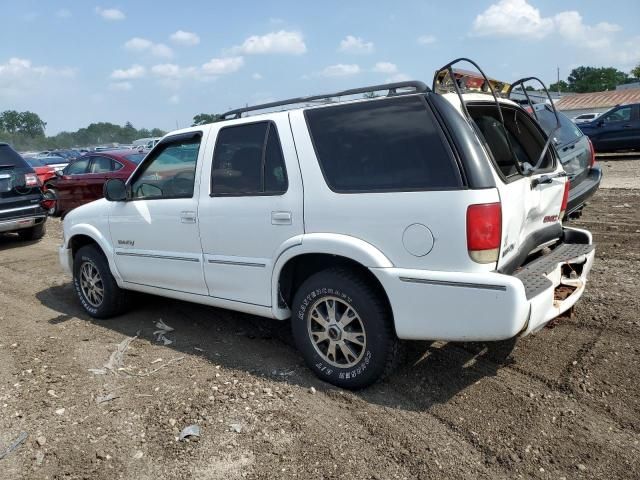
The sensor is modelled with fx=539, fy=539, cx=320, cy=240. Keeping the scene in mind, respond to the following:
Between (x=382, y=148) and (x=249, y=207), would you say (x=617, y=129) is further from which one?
(x=249, y=207)

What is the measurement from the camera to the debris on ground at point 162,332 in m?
4.68

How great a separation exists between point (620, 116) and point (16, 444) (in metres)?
17.4

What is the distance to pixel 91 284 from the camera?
5.38 meters

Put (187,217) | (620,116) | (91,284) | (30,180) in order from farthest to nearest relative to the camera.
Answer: (620,116) → (30,180) → (91,284) → (187,217)

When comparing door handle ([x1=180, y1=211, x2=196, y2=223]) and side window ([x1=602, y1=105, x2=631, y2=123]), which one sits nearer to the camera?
door handle ([x1=180, y1=211, x2=196, y2=223])

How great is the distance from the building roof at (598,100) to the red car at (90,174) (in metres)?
48.2

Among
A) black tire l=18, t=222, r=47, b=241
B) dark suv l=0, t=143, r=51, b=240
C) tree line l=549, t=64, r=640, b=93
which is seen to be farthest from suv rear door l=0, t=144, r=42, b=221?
tree line l=549, t=64, r=640, b=93

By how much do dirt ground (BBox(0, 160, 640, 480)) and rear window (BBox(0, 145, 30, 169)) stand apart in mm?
5683

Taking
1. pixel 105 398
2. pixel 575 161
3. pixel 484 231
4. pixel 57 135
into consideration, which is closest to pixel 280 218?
pixel 484 231

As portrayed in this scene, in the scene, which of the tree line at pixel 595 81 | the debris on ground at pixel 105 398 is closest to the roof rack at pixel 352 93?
the debris on ground at pixel 105 398

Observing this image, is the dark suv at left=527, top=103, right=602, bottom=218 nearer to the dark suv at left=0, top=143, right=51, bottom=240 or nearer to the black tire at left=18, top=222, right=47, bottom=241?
the dark suv at left=0, top=143, right=51, bottom=240

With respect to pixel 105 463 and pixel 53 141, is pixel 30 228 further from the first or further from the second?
pixel 53 141

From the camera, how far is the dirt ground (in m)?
2.86

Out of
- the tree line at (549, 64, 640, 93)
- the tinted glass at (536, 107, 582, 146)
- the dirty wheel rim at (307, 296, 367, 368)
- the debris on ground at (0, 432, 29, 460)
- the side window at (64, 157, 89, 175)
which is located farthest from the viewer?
the tree line at (549, 64, 640, 93)
